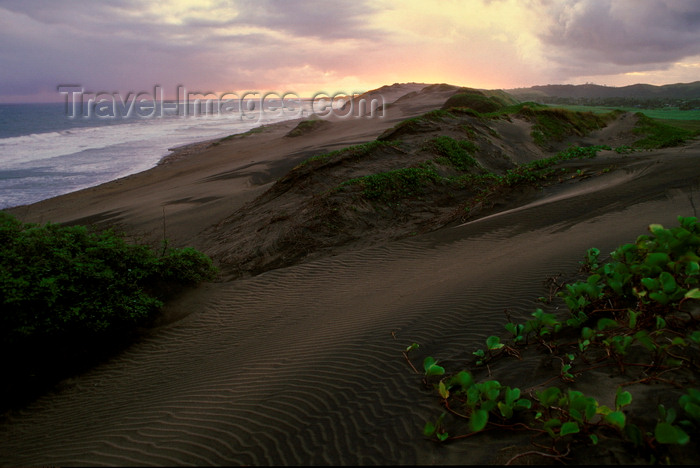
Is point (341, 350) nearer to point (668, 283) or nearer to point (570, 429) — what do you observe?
point (570, 429)

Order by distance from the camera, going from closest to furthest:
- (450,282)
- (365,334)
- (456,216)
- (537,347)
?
(537,347) < (365,334) < (450,282) < (456,216)

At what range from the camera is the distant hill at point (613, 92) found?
103875 mm

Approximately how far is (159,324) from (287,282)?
2480 millimetres

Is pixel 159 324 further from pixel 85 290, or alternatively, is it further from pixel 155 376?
pixel 155 376

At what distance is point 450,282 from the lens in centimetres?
636

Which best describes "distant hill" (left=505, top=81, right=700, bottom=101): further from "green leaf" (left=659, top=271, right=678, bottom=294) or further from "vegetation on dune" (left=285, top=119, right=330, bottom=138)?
"green leaf" (left=659, top=271, right=678, bottom=294)

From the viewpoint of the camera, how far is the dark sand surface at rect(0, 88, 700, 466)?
313 cm

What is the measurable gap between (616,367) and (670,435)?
1.05m

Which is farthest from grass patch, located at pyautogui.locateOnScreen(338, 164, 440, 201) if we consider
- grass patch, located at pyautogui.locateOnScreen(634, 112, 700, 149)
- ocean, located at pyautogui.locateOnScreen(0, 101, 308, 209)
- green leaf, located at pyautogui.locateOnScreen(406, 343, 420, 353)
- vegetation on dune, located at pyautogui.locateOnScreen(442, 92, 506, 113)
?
vegetation on dune, located at pyautogui.locateOnScreen(442, 92, 506, 113)

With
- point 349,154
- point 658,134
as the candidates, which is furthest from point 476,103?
point 349,154

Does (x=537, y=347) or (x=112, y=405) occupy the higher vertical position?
(x=537, y=347)

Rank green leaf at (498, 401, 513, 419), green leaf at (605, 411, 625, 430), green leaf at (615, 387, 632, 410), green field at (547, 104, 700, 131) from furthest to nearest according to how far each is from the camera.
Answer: green field at (547, 104, 700, 131)
green leaf at (498, 401, 513, 419)
green leaf at (615, 387, 632, 410)
green leaf at (605, 411, 625, 430)

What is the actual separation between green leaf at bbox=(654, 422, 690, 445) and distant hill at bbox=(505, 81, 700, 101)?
105 meters

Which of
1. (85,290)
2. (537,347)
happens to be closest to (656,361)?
(537,347)
